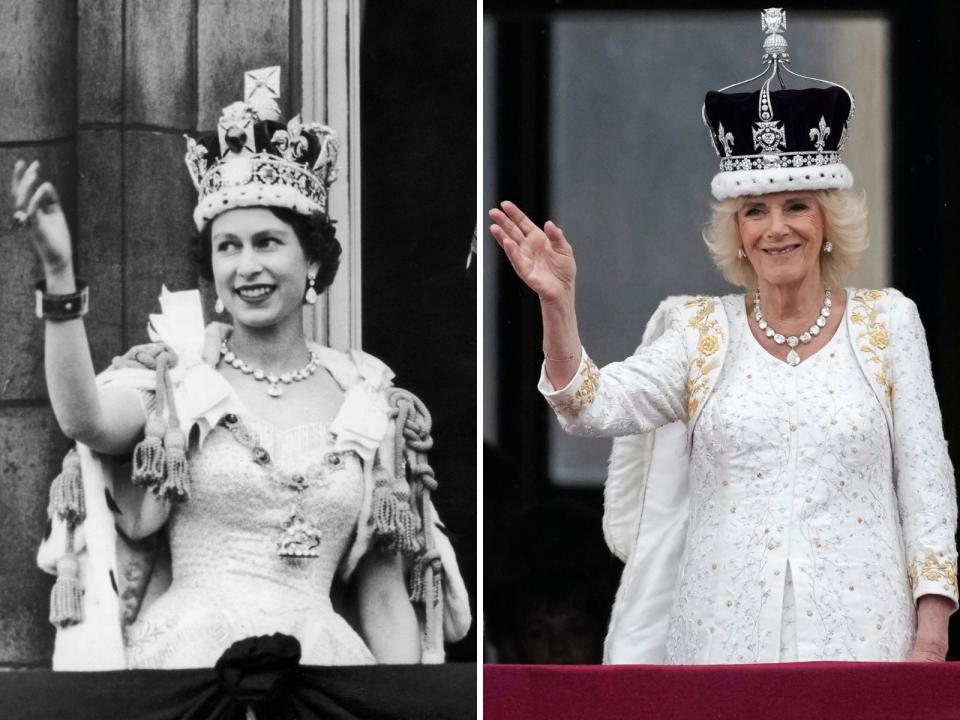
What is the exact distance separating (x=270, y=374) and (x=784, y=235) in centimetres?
132

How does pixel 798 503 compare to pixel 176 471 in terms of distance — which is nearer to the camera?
pixel 798 503

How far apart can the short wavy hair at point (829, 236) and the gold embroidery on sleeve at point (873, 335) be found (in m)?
0.10

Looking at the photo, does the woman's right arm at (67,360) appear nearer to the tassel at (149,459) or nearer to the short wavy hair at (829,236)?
the tassel at (149,459)

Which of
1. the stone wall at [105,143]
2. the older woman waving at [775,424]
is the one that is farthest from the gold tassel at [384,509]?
the stone wall at [105,143]

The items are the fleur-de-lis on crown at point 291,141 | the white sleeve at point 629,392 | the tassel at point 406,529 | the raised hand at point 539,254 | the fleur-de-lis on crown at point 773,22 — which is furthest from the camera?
the fleur-de-lis on crown at point 773,22

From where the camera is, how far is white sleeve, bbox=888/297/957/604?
5.09 meters

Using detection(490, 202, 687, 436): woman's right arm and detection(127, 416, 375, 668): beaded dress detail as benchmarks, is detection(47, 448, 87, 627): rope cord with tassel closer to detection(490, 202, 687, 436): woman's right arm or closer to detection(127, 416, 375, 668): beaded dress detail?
detection(127, 416, 375, 668): beaded dress detail

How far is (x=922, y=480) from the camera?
512 centimetres

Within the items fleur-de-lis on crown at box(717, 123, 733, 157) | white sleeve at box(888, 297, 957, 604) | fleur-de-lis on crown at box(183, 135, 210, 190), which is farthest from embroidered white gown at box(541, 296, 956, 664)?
fleur-de-lis on crown at box(183, 135, 210, 190)

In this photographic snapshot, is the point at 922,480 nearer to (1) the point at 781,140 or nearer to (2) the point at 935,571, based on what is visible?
(2) the point at 935,571

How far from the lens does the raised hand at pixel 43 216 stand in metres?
5.47

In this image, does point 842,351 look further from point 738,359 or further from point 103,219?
point 103,219

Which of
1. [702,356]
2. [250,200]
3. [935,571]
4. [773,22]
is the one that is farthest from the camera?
[773,22]

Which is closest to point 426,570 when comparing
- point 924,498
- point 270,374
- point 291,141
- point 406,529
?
point 406,529
